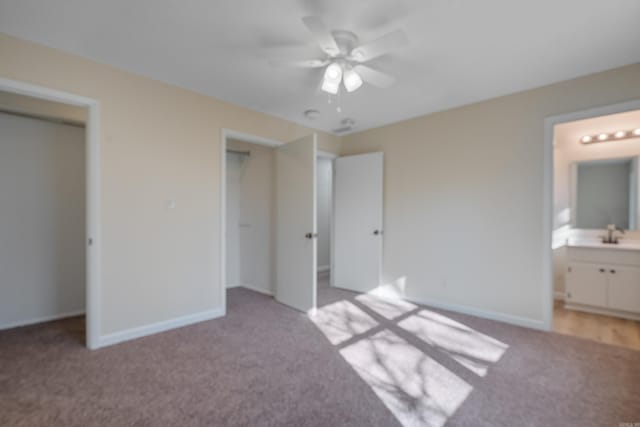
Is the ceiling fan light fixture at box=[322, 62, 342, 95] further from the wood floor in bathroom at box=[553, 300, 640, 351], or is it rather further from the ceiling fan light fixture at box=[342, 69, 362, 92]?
the wood floor in bathroom at box=[553, 300, 640, 351]

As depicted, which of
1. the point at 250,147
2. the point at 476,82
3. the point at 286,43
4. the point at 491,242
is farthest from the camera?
the point at 250,147

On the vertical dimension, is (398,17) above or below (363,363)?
above

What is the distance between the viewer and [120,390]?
6.42ft

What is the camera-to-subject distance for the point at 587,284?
11.6 ft

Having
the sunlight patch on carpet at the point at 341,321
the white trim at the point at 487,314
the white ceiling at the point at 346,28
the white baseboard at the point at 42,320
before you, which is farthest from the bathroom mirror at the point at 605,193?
the white baseboard at the point at 42,320

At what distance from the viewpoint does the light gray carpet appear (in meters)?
1.73

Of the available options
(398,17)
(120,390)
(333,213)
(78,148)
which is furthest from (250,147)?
(120,390)

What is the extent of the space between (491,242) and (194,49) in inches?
139

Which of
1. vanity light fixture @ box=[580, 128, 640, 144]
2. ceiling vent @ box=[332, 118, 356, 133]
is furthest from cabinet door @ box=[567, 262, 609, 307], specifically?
ceiling vent @ box=[332, 118, 356, 133]

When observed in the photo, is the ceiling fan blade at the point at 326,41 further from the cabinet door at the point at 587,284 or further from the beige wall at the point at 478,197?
the cabinet door at the point at 587,284

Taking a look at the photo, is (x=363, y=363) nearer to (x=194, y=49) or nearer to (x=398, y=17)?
(x=398, y=17)

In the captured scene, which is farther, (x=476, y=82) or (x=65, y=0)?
(x=476, y=82)

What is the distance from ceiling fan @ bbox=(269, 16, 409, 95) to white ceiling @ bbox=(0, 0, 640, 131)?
0.09 meters

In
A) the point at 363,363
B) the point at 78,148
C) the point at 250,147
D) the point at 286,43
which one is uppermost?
the point at 286,43
